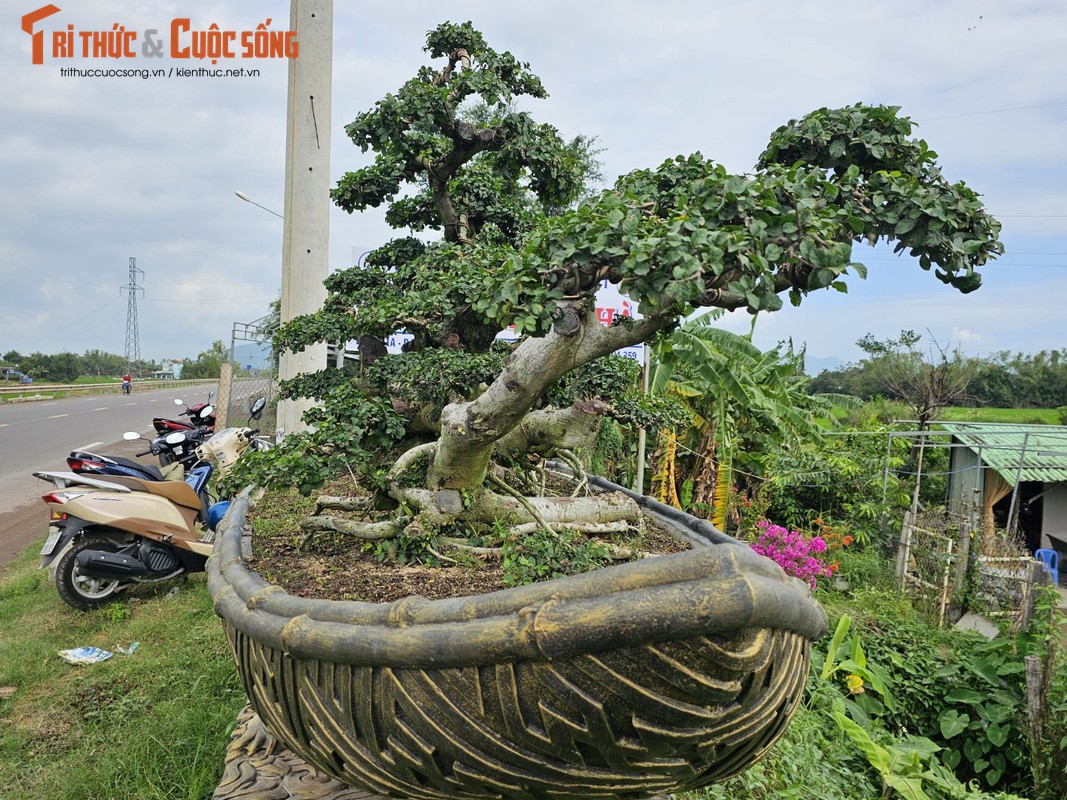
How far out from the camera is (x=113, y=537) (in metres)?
4.28

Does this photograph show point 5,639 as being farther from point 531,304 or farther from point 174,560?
point 531,304

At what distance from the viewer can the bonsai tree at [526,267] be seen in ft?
4.85

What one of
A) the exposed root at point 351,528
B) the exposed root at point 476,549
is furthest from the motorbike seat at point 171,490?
the exposed root at point 476,549

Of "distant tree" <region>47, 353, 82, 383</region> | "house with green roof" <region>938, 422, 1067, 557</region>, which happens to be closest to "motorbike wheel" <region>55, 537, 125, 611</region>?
"house with green roof" <region>938, 422, 1067, 557</region>

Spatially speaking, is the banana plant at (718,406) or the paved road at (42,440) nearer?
the paved road at (42,440)

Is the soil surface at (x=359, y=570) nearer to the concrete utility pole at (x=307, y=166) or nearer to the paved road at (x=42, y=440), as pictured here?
the concrete utility pole at (x=307, y=166)

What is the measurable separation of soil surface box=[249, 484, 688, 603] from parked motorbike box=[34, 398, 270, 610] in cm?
195

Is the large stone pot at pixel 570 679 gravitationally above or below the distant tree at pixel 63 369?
above

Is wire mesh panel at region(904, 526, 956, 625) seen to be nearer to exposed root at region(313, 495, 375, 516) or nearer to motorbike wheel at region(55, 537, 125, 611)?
exposed root at region(313, 495, 375, 516)

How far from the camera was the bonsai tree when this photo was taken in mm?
1479

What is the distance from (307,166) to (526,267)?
20.7 feet

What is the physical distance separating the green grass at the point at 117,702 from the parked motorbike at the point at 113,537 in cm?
18

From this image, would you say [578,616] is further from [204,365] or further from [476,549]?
[204,365]

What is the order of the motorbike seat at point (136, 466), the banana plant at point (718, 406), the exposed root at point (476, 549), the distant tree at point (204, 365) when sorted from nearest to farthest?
the exposed root at point (476, 549) < the motorbike seat at point (136, 466) < the banana plant at point (718, 406) < the distant tree at point (204, 365)
